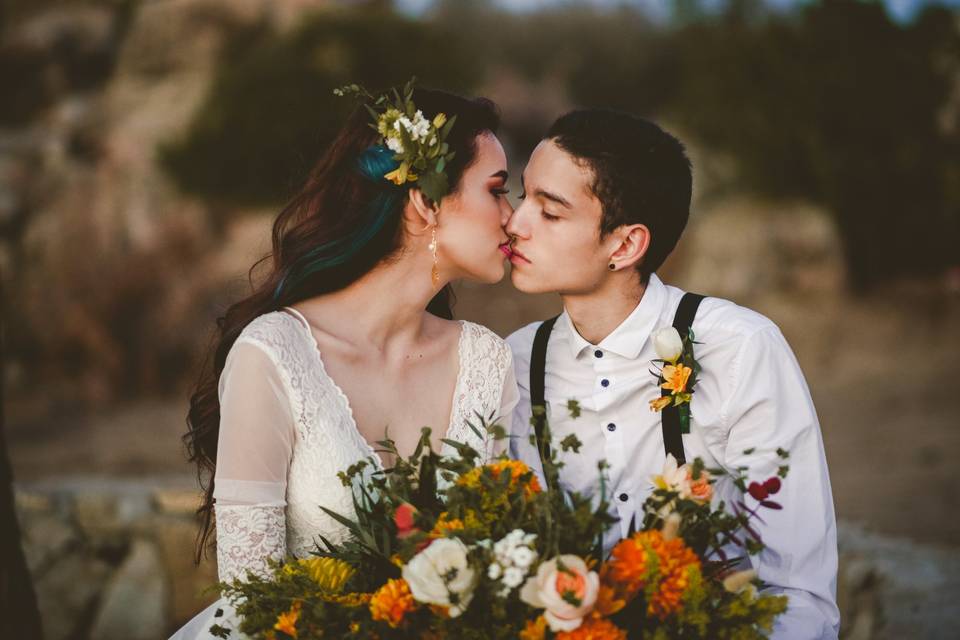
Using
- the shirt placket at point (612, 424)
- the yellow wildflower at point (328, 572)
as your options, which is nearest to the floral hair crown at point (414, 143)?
the shirt placket at point (612, 424)

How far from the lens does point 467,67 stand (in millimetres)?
10523

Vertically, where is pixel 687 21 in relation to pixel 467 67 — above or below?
above

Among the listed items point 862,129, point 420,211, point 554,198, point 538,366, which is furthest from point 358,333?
point 862,129

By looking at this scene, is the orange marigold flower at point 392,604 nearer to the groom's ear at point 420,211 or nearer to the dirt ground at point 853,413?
the groom's ear at point 420,211

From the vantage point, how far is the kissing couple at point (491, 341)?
2584 millimetres

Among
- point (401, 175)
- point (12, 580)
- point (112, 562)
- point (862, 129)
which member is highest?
point (862, 129)

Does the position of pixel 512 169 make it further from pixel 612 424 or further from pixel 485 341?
pixel 612 424

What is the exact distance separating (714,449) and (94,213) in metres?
8.97

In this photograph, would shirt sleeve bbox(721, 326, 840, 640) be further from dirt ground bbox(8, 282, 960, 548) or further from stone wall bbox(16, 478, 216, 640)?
dirt ground bbox(8, 282, 960, 548)

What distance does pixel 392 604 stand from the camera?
1828 mm

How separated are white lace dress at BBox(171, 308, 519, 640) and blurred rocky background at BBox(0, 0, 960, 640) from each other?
451 centimetres

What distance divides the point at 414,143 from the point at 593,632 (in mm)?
1519

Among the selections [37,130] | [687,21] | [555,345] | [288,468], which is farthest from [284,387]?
[687,21]

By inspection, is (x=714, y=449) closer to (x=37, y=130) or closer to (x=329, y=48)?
(x=329, y=48)
